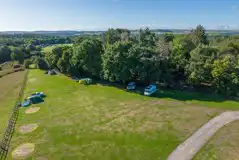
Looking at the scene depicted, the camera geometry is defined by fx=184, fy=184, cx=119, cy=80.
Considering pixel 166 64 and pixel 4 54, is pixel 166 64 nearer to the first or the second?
pixel 166 64

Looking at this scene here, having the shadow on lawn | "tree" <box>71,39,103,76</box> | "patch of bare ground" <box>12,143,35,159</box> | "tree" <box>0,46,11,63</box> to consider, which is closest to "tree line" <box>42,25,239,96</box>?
"tree" <box>71,39,103,76</box>

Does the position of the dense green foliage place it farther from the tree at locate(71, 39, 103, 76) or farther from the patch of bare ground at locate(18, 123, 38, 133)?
the patch of bare ground at locate(18, 123, 38, 133)

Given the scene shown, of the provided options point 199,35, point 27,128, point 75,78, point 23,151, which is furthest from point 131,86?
point 199,35

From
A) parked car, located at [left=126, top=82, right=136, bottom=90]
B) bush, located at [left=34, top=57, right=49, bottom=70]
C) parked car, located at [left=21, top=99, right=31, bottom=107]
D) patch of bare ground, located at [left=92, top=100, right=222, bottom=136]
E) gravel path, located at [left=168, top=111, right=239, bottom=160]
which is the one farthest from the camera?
bush, located at [left=34, top=57, right=49, bottom=70]

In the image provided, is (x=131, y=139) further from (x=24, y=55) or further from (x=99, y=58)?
(x=24, y=55)

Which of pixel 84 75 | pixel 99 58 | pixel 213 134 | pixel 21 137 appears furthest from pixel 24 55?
pixel 213 134

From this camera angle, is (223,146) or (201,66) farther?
(201,66)
